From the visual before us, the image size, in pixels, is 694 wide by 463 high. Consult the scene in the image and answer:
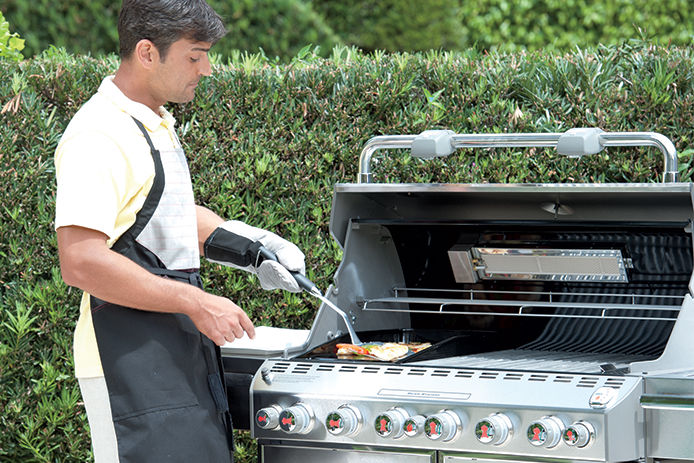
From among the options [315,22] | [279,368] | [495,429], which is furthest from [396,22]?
[495,429]

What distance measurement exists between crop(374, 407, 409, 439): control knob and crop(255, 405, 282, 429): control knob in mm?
277

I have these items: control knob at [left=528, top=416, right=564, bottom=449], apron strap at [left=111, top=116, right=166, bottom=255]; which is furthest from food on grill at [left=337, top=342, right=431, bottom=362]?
apron strap at [left=111, top=116, right=166, bottom=255]

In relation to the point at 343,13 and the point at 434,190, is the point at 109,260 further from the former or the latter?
the point at 343,13

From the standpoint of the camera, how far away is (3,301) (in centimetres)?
410

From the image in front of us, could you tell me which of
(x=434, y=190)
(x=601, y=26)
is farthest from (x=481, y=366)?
(x=601, y=26)

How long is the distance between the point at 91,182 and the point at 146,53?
370mm

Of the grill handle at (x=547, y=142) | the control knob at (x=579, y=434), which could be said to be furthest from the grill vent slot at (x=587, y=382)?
the grill handle at (x=547, y=142)

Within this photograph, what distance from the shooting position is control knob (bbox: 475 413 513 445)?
7.57ft

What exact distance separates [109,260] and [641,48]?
225cm

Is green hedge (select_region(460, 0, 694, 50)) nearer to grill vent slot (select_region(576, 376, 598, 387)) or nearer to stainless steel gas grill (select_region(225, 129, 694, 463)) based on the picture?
stainless steel gas grill (select_region(225, 129, 694, 463))

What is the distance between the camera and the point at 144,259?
8.09 ft

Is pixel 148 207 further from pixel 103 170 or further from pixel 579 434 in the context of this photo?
pixel 579 434

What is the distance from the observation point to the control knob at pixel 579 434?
223 cm

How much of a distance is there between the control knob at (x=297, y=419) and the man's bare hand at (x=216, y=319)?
0.25 m
